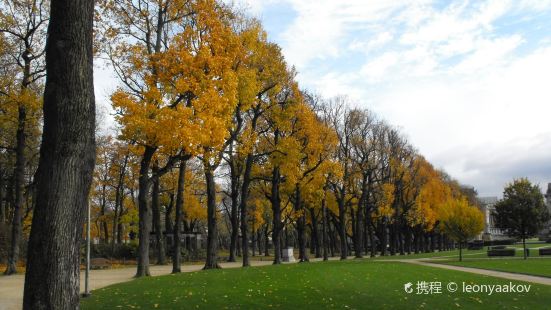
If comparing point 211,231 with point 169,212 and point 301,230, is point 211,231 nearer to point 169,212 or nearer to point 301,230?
point 301,230

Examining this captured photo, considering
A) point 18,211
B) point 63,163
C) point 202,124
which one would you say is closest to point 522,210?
point 202,124

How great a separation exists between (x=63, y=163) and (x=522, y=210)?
38.5 m

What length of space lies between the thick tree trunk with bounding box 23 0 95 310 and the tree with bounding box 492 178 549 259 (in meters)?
37.9

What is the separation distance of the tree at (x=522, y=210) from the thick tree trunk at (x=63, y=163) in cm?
3795

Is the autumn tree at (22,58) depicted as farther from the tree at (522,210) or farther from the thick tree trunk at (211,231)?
the tree at (522,210)

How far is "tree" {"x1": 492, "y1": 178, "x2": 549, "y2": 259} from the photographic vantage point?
3738 centimetres

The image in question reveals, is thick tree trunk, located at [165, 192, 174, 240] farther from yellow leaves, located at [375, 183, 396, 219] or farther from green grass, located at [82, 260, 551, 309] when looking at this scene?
green grass, located at [82, 260, 551, 309]

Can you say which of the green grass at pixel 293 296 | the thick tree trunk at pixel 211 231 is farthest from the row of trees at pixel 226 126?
the green grass at pixel 293 296

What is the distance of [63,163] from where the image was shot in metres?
5.60

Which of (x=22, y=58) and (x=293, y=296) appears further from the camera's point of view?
(x=22, y=58)

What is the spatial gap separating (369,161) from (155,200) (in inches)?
885

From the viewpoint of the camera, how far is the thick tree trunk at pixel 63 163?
5344 millimetres

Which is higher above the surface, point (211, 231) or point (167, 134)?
point (167, 134)

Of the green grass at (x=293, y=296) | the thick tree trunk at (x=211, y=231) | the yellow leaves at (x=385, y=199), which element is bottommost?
the green grass at (x=293, y=296)
